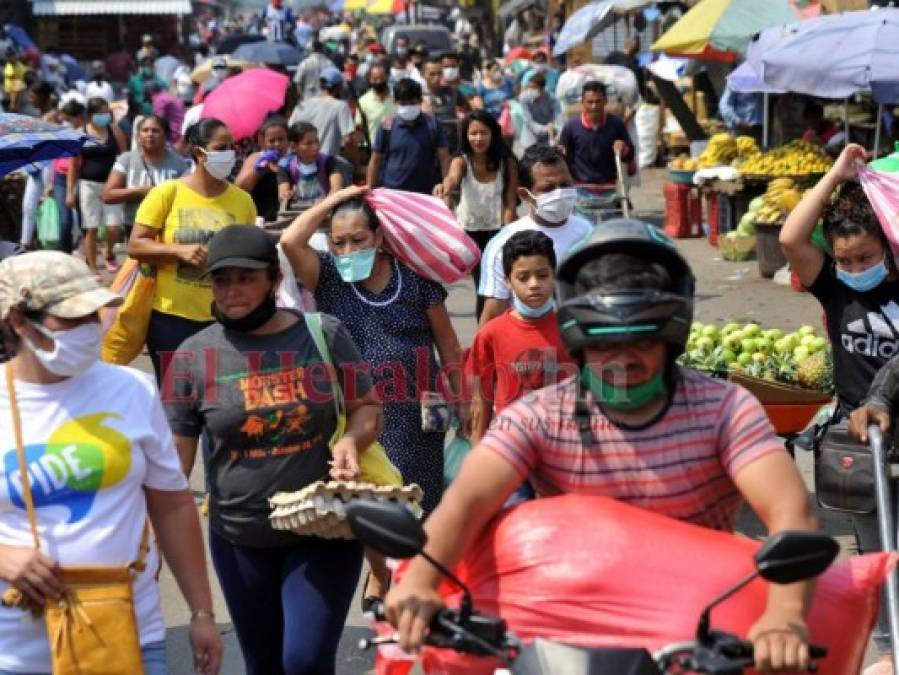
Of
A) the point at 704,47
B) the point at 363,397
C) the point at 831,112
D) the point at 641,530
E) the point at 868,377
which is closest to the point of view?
the point at 641,530

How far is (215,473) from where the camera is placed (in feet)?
17.9

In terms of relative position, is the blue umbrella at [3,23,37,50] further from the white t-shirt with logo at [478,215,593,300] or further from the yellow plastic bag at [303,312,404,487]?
the yellow plastic bag at [303,312,404,487]

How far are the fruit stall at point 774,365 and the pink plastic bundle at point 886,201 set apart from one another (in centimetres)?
223

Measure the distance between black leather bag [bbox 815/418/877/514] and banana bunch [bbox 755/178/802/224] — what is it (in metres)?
10.1

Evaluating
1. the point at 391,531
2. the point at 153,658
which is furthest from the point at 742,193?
the point at 391,531

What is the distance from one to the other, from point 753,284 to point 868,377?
412 inches

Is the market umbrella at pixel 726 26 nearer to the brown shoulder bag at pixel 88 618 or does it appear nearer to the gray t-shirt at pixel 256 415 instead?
the gray t-shirt at pixel 256 415

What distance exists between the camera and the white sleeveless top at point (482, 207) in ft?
40.0

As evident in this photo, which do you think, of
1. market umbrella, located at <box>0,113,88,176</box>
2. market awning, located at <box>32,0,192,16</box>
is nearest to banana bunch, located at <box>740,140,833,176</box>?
market umbrella, located at <box>0,113,88,176</box>

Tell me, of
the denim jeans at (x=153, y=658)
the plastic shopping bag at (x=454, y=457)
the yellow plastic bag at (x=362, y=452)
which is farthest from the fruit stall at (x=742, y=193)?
the denim jeans at (x=153, y=658)

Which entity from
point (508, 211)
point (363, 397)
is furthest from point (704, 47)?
point (363, 397)

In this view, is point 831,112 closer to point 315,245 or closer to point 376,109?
point 376,109

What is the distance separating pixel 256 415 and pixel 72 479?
125 cm

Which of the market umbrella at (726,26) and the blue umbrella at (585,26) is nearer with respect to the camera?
the market umbrella at (726,26)
